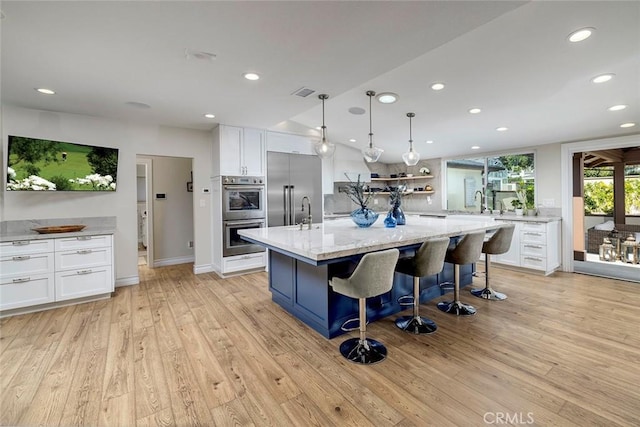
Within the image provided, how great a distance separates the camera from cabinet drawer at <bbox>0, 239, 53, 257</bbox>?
3016mm

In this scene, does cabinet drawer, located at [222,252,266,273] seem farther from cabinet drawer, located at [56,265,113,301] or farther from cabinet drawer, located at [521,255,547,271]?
cabinet drawer, located at [521,255,547,271]

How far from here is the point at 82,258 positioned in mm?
3443

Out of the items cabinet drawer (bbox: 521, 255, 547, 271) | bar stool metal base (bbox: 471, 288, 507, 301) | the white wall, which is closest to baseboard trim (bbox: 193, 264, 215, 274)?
the white wall

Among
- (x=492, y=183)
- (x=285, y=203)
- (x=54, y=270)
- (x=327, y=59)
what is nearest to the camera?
(x=327, y=59)

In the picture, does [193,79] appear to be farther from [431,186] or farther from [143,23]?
[431,186]

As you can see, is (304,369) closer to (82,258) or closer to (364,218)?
(364,218)

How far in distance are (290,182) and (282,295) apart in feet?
8.05

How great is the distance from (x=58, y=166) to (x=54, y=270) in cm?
137

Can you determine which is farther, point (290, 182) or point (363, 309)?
point (290, 182)

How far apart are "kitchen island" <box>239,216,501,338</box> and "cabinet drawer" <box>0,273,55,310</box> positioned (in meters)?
2.40

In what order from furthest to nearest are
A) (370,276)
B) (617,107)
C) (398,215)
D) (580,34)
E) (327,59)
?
(398,215) < (617,107) < (327,59) < (580,34) < (370,276)

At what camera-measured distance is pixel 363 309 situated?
2.25 m

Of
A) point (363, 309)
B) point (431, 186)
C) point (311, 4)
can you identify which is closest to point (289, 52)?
point (311, 4)

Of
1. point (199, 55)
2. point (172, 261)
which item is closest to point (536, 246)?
point (199, 55)
